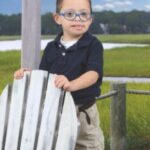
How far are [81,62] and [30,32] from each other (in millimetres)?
656

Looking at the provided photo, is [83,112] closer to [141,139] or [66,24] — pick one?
[66,24]

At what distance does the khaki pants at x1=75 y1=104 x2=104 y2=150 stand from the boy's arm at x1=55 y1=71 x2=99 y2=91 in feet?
0.65

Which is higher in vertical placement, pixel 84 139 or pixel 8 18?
pixel 8 18

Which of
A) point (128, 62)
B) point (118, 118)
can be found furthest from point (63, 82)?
point (128, 62)

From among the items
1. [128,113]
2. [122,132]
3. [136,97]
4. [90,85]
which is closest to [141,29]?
[136,97]

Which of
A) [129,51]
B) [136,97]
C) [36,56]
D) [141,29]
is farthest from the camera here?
[129,51]

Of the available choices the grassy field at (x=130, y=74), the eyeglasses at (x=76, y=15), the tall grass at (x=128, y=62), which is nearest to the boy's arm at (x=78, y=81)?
the eyeglasses at (x=76, y=15)

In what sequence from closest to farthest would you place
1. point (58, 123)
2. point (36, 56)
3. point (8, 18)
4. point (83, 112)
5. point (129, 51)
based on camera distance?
point (58, 123) → point (83, 112) → point (36, 56) → point (8, 18) → point (129, 51)

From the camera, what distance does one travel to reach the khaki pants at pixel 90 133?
2803 millimetres

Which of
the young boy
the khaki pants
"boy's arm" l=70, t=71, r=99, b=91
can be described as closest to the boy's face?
the young boy

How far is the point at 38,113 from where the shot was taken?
2.64m

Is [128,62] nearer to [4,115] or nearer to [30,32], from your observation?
[30,32]

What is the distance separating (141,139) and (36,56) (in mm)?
1940

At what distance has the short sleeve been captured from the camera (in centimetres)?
268
